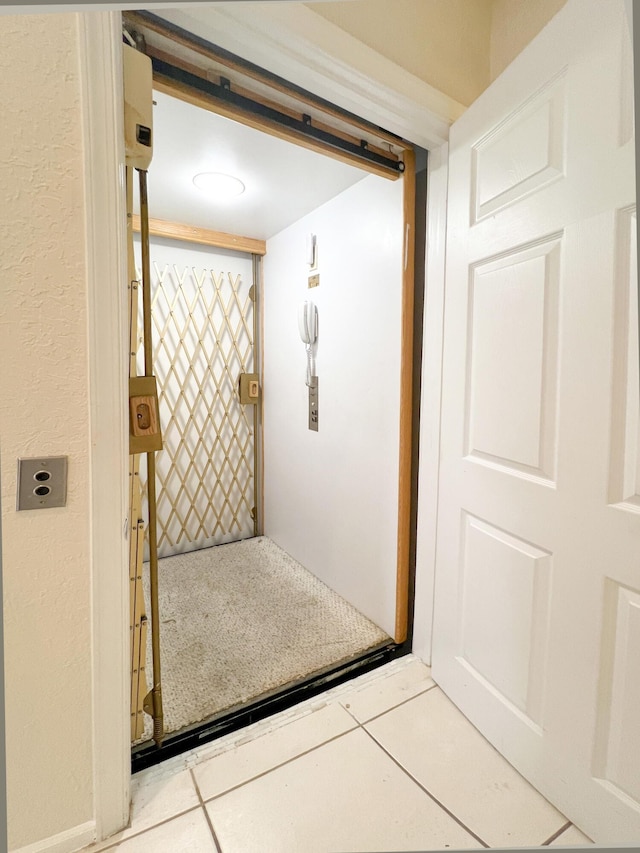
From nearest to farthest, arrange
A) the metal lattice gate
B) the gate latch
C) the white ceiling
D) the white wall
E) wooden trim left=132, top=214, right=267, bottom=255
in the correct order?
the white ceiling < the white wall < wooden trim left=132, top=214, right=267, bottom=255 < the metal lattice gate < the gate latch

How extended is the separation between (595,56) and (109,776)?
191 centimetres

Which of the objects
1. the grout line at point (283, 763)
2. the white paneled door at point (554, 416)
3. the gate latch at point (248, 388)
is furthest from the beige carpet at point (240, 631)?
the gate latch at point (248, 388)

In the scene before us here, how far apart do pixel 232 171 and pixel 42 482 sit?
1533mm

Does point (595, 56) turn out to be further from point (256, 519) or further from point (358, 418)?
point (256, 519)

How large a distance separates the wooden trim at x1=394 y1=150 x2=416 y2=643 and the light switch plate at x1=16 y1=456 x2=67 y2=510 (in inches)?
44.6

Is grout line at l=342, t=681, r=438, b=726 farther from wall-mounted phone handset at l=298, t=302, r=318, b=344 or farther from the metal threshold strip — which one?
wall-mounted phone handset at l=298, t=302, r=318, b=344

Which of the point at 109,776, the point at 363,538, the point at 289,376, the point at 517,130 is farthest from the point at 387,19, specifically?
the point at 109,776

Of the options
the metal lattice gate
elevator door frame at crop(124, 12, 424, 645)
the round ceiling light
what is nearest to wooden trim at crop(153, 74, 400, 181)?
elevator door frame at crop(124, 12, 424, 645)

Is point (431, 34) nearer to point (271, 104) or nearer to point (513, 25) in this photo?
point (513, 25)

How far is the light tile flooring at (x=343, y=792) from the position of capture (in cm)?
89

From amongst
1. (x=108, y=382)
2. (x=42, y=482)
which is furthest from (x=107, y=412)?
(x=42, y=482)

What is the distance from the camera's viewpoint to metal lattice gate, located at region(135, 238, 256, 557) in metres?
2.41

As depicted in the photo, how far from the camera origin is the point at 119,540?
85 cm

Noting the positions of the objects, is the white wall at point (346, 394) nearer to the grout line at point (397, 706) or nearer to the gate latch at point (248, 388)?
the gate latch at point (248, 388)
